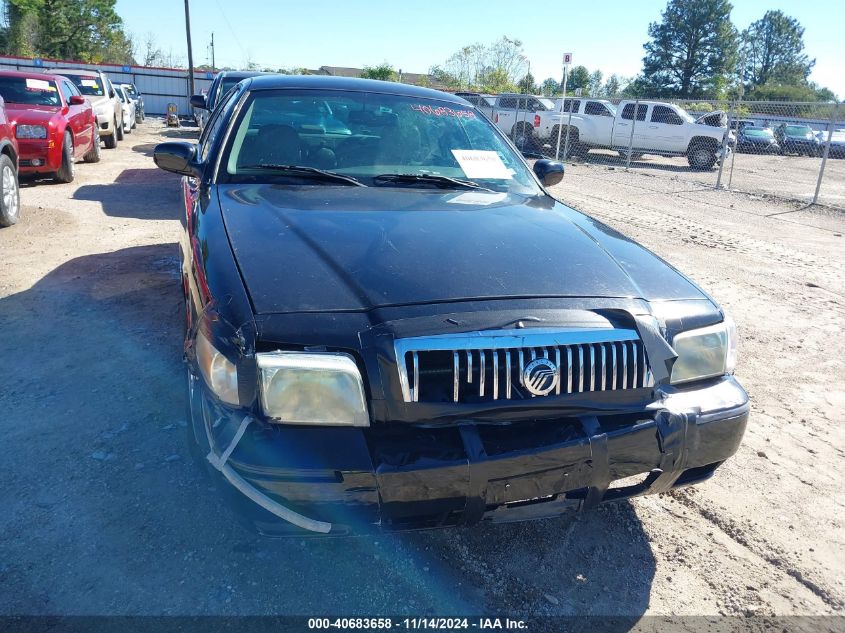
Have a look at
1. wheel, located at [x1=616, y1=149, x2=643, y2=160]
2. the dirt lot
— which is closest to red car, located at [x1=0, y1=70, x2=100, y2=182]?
the dirt lot

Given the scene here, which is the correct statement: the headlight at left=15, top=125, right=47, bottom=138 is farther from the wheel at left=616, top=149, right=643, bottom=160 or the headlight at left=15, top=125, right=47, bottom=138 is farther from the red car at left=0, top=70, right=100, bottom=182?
the wheel at left=616, top=149, right=643, bottom=160

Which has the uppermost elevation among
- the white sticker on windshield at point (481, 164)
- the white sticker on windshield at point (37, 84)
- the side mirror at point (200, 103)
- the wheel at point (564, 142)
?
the white sticker on windshield at point (37, 84)

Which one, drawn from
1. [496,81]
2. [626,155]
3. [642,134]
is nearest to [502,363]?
[642,134]

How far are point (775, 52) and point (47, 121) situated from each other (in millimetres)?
87394

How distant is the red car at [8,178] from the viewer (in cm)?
689

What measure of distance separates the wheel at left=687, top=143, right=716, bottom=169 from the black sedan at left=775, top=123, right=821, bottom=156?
12522 mm

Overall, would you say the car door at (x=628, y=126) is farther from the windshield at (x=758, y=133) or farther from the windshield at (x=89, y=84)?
the windshield at (x=89, y=84)

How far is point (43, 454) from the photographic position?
116 inches

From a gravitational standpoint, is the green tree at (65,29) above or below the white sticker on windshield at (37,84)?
above

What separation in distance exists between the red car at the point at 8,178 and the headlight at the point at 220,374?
20.4 feet

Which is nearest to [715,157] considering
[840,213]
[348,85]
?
[840,213]

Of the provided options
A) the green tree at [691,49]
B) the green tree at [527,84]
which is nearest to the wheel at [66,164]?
the green tree at [527,84]

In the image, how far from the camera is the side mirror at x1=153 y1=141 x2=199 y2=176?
3381mm

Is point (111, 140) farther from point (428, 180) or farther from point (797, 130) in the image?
point (797, 130)
